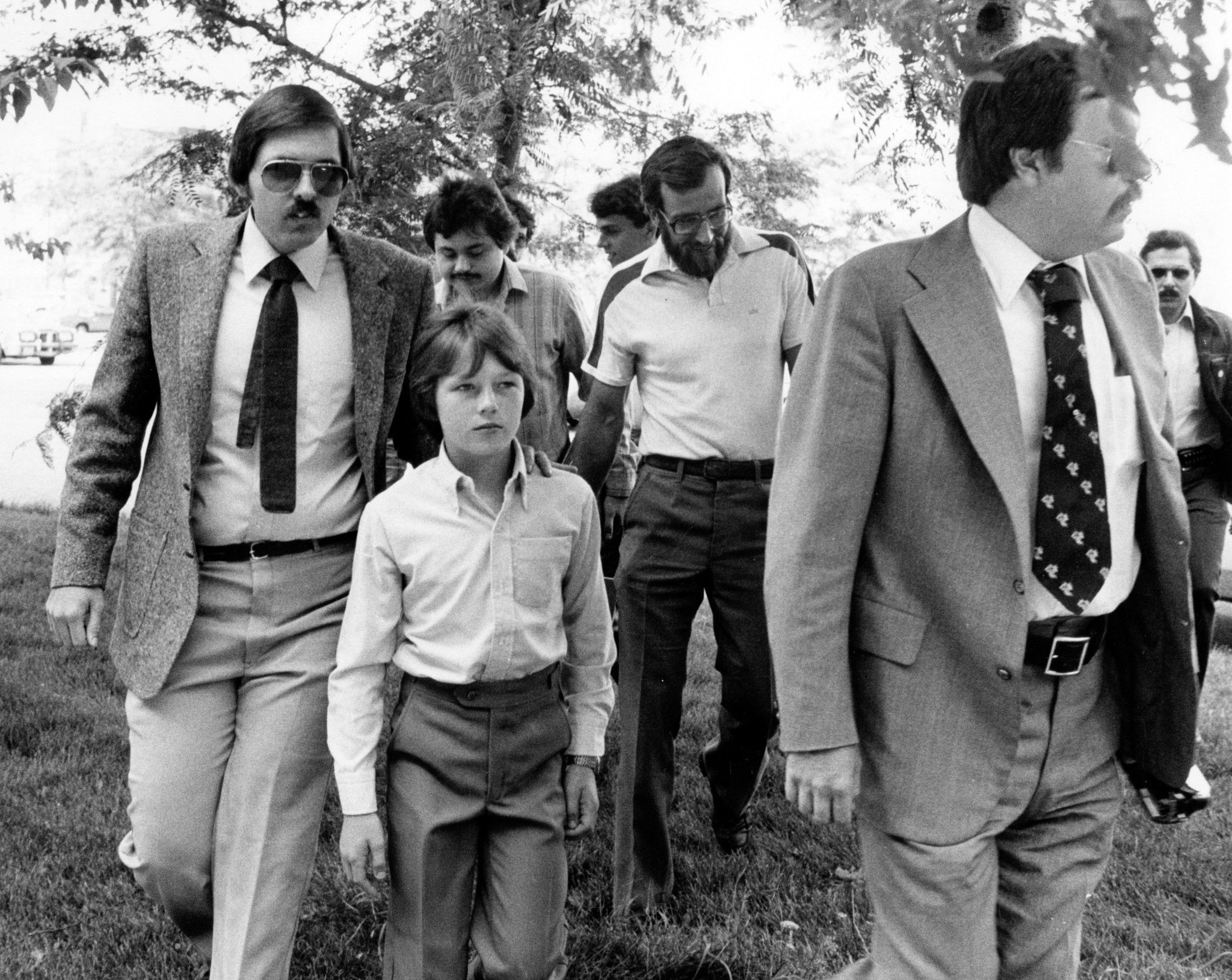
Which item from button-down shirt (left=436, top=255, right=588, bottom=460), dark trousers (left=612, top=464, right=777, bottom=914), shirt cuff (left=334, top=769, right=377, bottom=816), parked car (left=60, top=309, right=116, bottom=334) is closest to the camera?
shirt cuff (left=334, top=769, right=377, bottom=816)

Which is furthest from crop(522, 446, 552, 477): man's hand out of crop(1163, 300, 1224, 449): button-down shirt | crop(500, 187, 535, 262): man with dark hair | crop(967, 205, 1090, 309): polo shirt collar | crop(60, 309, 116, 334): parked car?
crop(60, 309, 116, 334): parked car

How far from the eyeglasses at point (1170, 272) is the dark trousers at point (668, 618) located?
9.75ft

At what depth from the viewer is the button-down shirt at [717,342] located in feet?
14.1

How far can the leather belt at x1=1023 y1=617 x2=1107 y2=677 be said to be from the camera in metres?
2.44

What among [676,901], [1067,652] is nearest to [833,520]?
[1067,652]

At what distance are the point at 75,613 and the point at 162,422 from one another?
51 cm

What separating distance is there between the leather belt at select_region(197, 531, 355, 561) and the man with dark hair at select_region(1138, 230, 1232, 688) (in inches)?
158

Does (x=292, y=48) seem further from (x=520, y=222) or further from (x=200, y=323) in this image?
(x=200, y=323)

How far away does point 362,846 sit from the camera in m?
2.96

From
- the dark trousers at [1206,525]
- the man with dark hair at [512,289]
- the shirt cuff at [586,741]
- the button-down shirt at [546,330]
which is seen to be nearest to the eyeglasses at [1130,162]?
the shirt cuff at [586,741]

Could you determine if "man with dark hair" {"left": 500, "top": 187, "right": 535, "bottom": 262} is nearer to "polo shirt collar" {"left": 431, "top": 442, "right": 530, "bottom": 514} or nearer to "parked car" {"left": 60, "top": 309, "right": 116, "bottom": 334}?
"polo shirt collar" {"left": 431, "top": 442, "right": 530, "bottom": 514}

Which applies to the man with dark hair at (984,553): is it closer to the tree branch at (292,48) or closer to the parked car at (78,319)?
the tree branch at (292,48)

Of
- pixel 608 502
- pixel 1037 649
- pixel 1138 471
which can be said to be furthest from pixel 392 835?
pixel 608 502

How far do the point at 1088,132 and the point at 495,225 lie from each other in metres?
2.84
